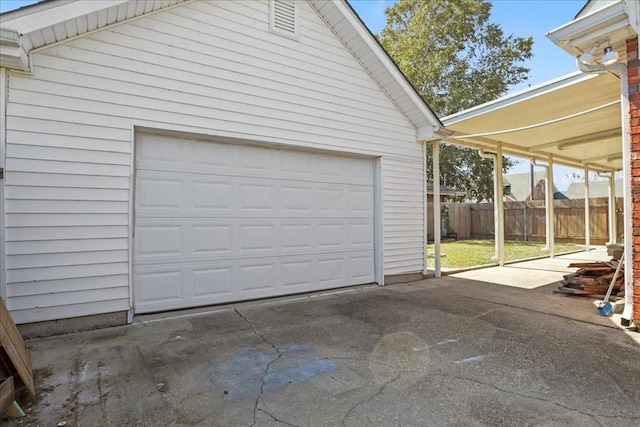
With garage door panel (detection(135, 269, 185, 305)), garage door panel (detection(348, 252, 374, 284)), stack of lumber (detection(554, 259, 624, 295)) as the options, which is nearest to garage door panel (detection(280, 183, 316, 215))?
garage door panel (detection(348, 252, 374, 284))

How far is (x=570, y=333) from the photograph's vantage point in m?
3.82

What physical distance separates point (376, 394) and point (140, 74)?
4364 mm

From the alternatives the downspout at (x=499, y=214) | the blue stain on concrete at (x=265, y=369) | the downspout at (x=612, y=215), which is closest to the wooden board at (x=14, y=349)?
the blue stain on concrete at (x=265, y=369)

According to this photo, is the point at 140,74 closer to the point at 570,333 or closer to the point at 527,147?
the point at 570,333

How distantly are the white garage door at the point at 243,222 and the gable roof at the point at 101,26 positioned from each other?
1.30 meters

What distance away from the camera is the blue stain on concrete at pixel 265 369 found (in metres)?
2.66

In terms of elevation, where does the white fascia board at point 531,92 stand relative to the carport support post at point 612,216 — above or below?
above

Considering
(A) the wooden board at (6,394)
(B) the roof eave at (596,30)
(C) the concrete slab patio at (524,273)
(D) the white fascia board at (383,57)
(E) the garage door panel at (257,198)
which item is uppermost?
(D) the white fascia board at (383,57)

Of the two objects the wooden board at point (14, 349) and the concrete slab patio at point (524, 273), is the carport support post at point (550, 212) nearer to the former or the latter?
the concrete slab patio at point (524, 273)

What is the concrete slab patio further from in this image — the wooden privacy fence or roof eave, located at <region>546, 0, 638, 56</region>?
the wooden privacy fence

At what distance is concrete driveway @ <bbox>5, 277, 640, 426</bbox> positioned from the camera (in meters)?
2.27

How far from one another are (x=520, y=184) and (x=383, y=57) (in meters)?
33.2

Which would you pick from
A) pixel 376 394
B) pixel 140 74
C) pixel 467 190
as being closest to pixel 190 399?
pixel 376 394

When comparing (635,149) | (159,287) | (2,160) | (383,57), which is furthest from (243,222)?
(635,149)
